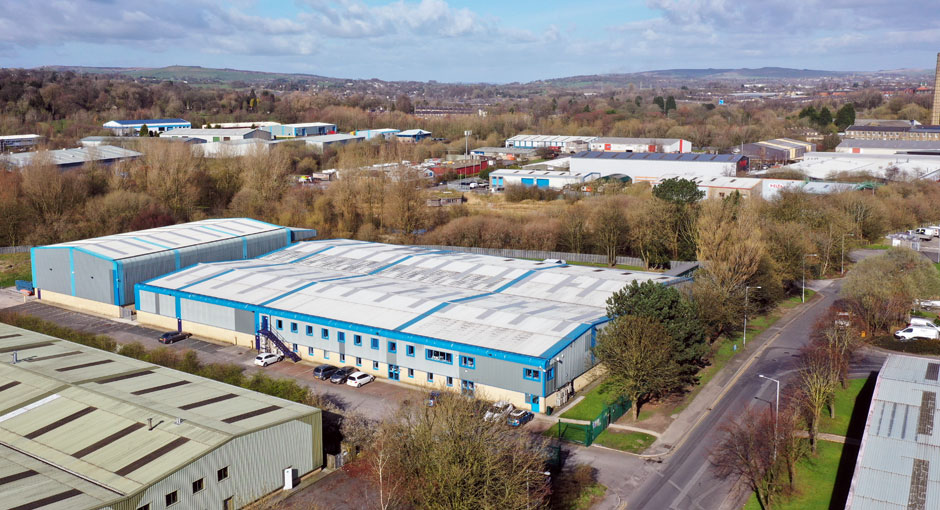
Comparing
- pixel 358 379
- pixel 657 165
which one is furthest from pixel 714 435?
pixel 657 165

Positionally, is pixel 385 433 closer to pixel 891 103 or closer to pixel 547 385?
pixel 547 385

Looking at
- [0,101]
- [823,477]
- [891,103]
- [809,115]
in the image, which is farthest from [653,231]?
[891,103]

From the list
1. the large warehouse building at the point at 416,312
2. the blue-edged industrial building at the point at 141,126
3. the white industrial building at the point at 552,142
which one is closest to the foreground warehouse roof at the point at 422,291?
the large warehouse building at the point at 416,312

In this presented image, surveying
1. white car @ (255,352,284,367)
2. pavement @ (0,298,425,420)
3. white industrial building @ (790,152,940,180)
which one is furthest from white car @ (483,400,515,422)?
white industrial building @ (790,152,940,180)

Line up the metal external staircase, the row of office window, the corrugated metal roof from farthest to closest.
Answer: the corrugated metal roof
the metal external staircase
the row of office window

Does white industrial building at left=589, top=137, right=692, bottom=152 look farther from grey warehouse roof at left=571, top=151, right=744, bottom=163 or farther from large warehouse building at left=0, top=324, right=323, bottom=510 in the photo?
large warehouse building at left=0, top=324, right=323, bottom=510
